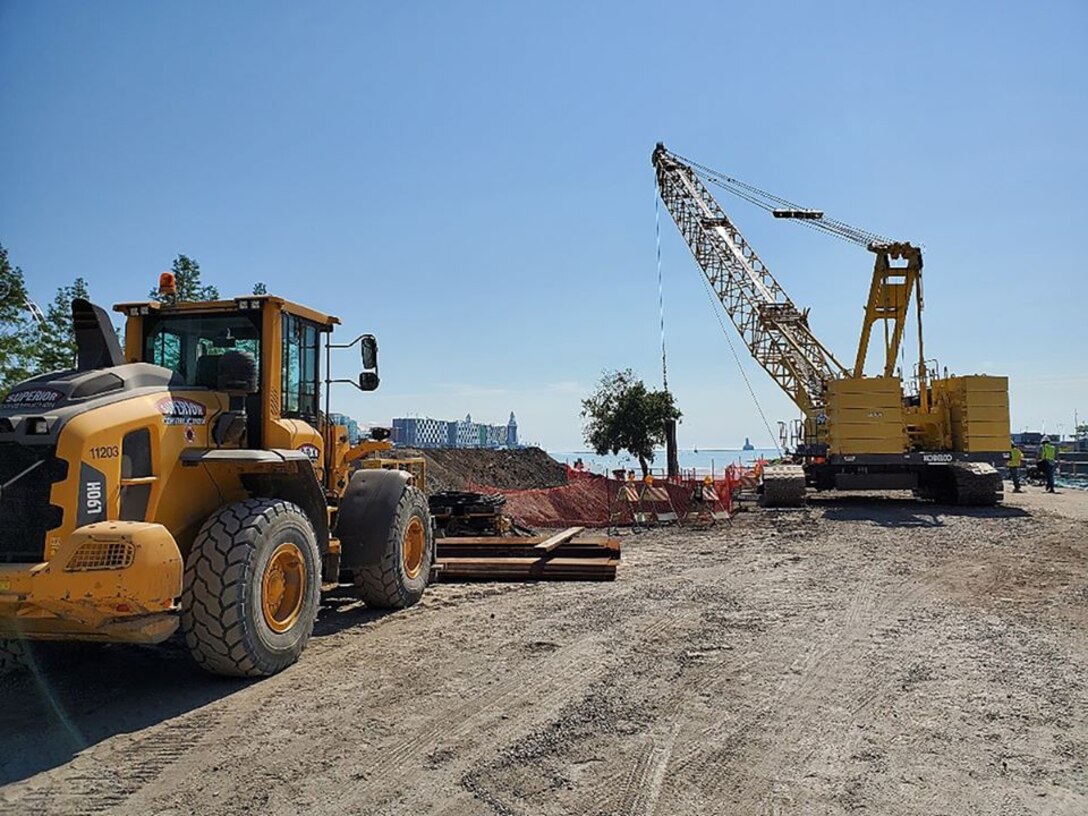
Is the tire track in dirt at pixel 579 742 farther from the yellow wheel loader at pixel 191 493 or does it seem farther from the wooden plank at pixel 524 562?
the wooden plank at pixel 524 562

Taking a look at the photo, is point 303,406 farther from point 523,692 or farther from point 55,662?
point 523,692

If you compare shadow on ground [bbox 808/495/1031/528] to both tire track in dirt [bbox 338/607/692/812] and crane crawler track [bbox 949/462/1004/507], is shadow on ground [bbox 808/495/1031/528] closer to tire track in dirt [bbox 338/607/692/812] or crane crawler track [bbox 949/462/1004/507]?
crane crawler track [bbox 949/462/1004/507]

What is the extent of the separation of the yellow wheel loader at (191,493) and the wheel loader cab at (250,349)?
0.02 m

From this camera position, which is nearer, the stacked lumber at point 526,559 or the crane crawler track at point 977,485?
the stacked lumber at point 526,559

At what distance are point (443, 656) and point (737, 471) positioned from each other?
18.3m

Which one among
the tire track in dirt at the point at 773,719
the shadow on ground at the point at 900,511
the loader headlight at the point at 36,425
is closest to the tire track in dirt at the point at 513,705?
the tire track in dirt at the point at 773,719

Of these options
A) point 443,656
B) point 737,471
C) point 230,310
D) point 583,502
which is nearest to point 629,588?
point 443,656

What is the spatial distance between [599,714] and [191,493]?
3.45 meters

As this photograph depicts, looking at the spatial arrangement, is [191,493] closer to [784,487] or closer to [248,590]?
[248,590]

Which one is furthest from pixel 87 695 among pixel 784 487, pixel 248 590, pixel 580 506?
pixel 784 487

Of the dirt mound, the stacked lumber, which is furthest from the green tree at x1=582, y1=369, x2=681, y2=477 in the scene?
the stacked lumber

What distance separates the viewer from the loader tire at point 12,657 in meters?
5.99

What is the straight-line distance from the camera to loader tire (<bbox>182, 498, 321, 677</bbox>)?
17.8 feet

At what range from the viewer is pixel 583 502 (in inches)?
742
